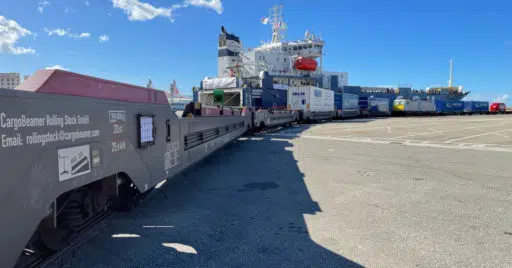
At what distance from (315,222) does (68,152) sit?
9.69 feet

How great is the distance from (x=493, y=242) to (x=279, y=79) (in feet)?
148

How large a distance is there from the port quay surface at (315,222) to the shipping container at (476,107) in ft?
230

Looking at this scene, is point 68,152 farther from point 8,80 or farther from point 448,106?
point 448,106

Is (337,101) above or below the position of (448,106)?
above

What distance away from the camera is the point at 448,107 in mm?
62562

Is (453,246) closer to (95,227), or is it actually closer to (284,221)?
(284,221)

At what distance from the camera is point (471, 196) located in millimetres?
5391

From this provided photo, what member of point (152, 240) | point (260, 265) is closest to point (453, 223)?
point (260, 265)

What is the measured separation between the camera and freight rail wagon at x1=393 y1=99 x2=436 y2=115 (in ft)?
181

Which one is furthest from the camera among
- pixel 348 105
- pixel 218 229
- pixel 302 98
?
pixel 348 105

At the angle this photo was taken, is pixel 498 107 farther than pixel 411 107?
Yes

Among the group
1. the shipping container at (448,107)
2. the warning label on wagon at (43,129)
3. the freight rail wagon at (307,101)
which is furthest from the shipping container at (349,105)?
the warning label on wagon at (43,129)

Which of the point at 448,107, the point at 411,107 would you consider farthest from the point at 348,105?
the point at 448,107

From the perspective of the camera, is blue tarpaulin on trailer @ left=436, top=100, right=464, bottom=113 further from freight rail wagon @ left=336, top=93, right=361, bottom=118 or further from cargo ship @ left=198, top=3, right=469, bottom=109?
freight rail wagon @ left=336, top=93, right=361, bottom=118
